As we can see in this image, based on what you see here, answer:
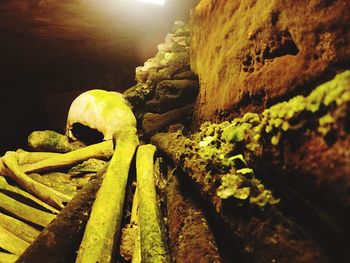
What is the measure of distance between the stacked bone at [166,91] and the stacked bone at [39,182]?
3.80 ft

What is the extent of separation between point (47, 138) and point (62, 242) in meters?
3.79

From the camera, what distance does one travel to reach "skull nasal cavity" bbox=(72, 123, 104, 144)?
23.0ft

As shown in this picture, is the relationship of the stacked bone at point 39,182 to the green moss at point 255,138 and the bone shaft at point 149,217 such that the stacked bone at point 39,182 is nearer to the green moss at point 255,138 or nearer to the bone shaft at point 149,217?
the bone shaft at point 149,217

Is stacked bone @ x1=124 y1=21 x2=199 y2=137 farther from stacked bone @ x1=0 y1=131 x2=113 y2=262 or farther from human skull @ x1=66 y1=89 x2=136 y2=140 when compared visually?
stacked bone @ x1=0 y1=131 x2=113 y2=262

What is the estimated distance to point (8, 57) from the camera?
1078cm

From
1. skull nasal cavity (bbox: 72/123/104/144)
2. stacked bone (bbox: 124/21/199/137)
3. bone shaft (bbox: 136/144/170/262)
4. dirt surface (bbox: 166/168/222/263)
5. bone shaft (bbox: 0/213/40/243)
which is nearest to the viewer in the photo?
dirt surface (bbox: 166/168/222/263)

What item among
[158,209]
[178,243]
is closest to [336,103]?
[178,243]

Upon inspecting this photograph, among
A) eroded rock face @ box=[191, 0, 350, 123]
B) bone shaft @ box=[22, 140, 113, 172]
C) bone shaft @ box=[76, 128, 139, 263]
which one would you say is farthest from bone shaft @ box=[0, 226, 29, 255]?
eroded rock face @ box=[191, 0, 350, 123]

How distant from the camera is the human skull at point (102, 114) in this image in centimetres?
645

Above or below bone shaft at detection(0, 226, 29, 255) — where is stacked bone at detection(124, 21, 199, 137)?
above

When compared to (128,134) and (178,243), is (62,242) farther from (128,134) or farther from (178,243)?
(128,134)

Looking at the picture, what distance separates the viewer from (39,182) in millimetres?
5605

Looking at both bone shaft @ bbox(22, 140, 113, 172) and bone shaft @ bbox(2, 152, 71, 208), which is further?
bone shaft @ bbox(22, 140, 113, 172)

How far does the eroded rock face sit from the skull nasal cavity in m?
2.71
